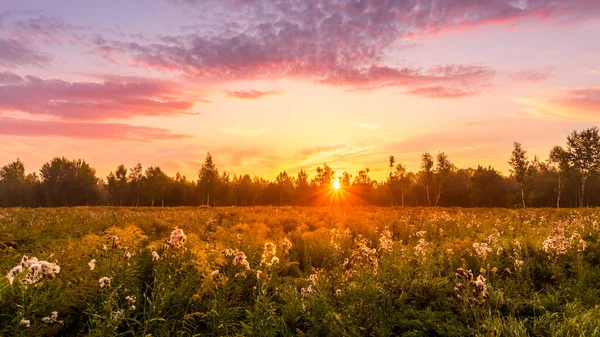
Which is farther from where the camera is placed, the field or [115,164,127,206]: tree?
[115,164,127,206]: tree

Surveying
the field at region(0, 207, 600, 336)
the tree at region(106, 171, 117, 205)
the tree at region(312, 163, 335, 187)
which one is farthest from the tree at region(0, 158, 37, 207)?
the field at region(0, 207, 600, 336)

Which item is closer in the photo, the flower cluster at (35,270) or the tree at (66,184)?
the flower cluster at (35,270)

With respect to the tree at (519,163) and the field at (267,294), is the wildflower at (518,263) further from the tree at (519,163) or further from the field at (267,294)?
the tree at (519,163)

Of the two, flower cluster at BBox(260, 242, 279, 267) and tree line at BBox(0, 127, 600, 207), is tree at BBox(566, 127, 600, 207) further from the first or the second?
flower cluster at BBox(260, 242, 279, 267)

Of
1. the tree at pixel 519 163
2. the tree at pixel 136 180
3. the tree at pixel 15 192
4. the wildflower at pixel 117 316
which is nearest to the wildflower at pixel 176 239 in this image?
the wildflower at pixel 117 316

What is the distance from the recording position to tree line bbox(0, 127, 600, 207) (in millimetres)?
65750

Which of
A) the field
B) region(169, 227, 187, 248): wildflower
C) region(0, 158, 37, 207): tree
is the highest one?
region(0, 158, 37, 207): tree

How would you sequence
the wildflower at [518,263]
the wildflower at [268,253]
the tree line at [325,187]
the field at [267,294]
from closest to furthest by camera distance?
the field at [267,294]
the wildflower at [268,253]
the wildflower at [518,263]
the tree line at [325,187]

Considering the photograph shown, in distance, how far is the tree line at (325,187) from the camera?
6575cm

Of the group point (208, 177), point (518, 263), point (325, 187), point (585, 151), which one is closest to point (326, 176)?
point (325, 187)

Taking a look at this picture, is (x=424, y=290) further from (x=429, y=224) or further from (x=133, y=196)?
(x=133, y=196)

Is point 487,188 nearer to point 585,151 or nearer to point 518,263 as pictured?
point 585,151

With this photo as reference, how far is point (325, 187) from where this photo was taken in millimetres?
97312

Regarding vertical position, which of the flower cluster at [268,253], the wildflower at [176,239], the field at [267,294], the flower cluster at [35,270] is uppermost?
the wildflower at [176,239]
